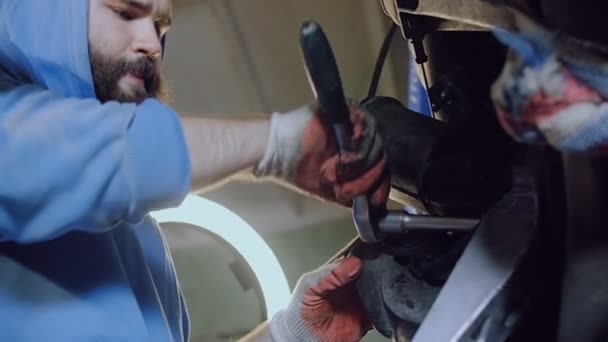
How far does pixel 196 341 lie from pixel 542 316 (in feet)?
3.47

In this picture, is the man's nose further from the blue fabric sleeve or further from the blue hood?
the blue fabric sleeve

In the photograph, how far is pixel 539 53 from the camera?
17.6 inches

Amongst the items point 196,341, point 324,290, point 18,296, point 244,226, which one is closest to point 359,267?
point 324,290

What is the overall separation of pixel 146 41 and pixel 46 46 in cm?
16

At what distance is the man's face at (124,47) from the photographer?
0.81m

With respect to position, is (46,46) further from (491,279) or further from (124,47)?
(491,279)

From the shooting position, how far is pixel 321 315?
2.93ft

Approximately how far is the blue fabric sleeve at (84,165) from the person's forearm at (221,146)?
2 cm

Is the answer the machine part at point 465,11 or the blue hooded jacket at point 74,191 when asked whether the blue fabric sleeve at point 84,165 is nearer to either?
the blue hooded jacket at point 74,191

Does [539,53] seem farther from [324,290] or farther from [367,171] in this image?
[324,290]

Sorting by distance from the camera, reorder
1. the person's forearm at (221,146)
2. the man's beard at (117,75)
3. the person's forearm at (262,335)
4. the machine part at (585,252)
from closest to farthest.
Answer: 1. the machine part at (585,252)
2. the person's forearm at (221,146)
3. the man's beard at (117,75)
4. the person's forearm at (262,335)

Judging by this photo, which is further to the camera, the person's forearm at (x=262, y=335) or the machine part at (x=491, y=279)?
the person's forearm at (x=262, y=335)

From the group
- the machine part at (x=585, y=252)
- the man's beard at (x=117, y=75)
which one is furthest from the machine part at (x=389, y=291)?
the man's beard at (x=117, y=75)

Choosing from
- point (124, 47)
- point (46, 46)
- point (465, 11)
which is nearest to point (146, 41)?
point (124, 47)
